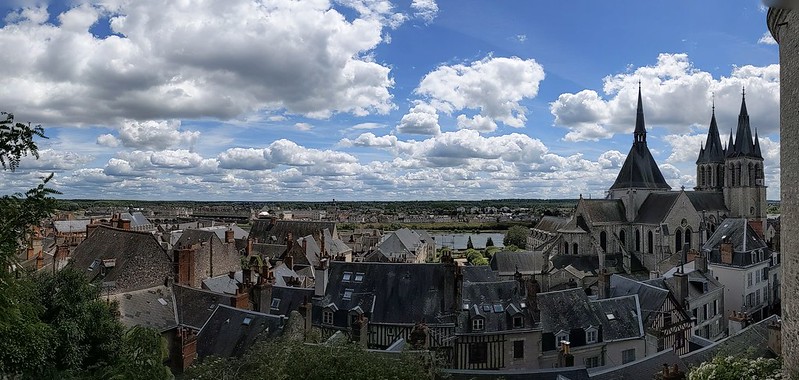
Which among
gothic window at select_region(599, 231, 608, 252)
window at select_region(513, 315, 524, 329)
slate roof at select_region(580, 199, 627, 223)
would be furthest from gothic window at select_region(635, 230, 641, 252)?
window at select_region(513, 315, 524, 329)

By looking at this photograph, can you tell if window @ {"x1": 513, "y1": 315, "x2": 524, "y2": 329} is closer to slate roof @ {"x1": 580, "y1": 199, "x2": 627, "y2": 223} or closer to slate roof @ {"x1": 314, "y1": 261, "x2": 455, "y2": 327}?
slate roof @ {"x1": 314, "y1": 261, "x2": 455, "y2": 327}

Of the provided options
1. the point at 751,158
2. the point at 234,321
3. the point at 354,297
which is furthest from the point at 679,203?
the point at 234,321

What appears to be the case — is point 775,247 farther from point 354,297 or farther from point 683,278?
point 354,297

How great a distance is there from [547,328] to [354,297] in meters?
7.40

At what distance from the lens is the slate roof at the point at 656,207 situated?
49.0 m

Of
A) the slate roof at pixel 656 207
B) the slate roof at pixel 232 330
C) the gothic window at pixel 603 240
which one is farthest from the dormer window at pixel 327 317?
the slate roof at pixel 656 207

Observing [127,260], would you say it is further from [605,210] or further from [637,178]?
[637,178]

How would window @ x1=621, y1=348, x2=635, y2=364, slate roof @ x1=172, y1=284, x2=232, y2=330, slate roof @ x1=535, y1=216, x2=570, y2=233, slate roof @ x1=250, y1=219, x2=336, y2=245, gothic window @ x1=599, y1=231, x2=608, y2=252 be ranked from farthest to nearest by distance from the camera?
slate roof @ x1=535, y1=216, x2=570, y2=233
slate roof @ x1=250, y1=219, x2=336, y2=245
gothic window @ x1=599, y1=231, x2=608, y2=252
window @ x1=621, y1=348, x2=635, y2=364
slate roof @ x1=172, y1=284, x2=232, y2=330

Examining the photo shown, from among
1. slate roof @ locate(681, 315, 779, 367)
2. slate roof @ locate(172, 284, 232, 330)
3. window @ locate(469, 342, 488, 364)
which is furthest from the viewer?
slate roof @ locate(172, 284, 232, 330)

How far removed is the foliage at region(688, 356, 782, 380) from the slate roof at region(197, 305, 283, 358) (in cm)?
1171

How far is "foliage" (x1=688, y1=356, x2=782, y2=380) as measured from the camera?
10680 millimetres

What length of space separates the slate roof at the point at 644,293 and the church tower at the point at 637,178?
30.3 meters

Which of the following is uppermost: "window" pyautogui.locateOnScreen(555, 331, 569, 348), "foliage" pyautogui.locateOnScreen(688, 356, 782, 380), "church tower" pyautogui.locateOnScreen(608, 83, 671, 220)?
"church tower" pyautogui.locateOnScreen(608, 83, 671, 220)

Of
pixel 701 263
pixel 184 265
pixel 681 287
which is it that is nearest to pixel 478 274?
pixel 681 287
